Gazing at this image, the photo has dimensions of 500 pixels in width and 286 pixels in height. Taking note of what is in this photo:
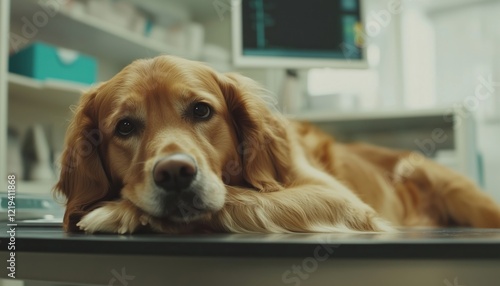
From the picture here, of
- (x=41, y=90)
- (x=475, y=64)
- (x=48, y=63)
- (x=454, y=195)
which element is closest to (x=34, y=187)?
(x=41, y=90)

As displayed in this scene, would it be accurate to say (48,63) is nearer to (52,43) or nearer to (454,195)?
(52,43)

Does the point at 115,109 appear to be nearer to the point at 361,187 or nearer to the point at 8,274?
the point at 8,274

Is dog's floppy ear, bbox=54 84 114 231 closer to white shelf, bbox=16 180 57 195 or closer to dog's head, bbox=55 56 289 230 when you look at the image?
dog's head, bbox=55 56 289 230

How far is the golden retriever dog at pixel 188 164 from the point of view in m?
0.97

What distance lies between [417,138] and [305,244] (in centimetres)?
250

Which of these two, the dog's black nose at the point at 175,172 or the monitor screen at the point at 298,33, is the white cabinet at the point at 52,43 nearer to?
the monitor screen at the point at 298,33

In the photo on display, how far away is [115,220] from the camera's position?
3.25 ft

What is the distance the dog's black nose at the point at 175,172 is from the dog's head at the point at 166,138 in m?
0.03

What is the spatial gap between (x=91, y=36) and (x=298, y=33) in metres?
1.13

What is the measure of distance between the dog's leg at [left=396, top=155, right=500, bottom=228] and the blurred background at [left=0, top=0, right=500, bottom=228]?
44cm

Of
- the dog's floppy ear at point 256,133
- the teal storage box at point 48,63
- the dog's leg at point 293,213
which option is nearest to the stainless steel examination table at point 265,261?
the dog's leg at point 293,213

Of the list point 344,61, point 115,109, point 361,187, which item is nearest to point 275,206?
point 115,109

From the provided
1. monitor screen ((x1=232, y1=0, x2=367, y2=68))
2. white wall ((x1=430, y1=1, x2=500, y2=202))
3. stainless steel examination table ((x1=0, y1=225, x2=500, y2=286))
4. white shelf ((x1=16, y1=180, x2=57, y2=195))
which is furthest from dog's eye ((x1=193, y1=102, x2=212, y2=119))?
white wall ((x1=430, y1=1, x2=500, y2=202))

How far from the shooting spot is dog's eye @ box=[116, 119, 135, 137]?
1.14m
